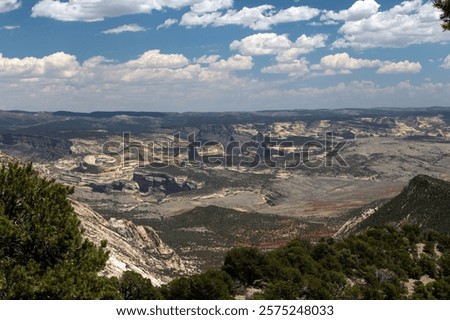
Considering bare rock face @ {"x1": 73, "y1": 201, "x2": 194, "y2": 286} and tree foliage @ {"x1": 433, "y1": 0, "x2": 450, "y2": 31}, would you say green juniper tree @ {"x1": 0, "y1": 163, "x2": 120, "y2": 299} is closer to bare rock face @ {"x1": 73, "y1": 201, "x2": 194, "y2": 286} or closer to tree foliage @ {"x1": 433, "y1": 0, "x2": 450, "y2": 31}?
tree foliage @ {"x1": 433, "y1": 0, "x2": 450, "y2": 31}

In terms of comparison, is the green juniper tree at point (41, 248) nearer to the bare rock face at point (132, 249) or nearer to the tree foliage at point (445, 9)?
the tree foliage at point (445, 9)

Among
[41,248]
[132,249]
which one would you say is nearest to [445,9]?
[41,248]

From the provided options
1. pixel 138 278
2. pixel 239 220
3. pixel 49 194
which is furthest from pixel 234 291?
pixel 239 220

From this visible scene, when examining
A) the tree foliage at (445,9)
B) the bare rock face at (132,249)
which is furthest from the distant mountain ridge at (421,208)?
the tree foliage at (445,9)

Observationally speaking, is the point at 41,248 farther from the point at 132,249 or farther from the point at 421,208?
the point at 421,208
